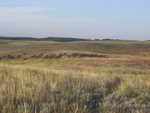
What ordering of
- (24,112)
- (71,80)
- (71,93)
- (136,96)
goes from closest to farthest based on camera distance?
1. (24,112)
2. (71,93)
3. (136,96)
4. (71,80)

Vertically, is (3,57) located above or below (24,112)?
below

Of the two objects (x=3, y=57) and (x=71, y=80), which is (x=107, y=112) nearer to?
(x=71, y=80)

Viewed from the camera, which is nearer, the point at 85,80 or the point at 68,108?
the point at 68,108

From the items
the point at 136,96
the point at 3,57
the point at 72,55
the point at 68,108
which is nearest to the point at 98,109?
the point at 68,108

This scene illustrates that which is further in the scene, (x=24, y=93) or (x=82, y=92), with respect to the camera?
(x=82, y=92)

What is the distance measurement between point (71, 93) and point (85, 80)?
5.43 feet

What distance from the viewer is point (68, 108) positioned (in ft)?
16.2

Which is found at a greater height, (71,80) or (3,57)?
(71,80)

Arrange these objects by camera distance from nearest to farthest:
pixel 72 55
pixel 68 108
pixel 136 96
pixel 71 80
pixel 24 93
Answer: pixel 68 108 < pixel 24 93 < pixel 136 96 < pixel 71 80 < pixel 72 55

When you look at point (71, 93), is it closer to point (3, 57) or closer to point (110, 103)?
point (110, 103)

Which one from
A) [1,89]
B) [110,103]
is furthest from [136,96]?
[1,89]

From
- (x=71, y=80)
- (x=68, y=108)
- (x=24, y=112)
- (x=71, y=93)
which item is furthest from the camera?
(x=71, y=80)

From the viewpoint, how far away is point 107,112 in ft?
16.4

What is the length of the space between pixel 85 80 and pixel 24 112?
10.8ft
